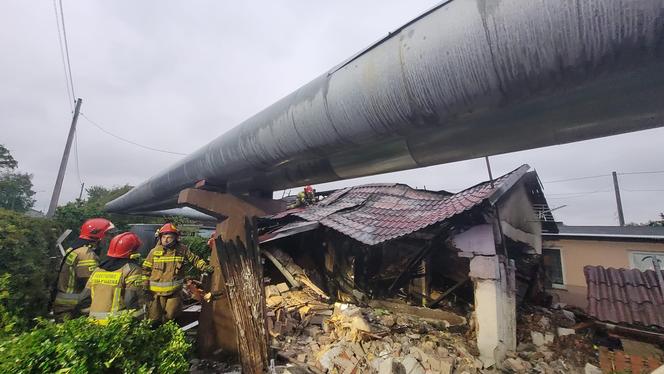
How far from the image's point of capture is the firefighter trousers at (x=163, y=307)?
4.39 m

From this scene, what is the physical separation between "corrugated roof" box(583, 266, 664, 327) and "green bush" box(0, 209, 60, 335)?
8337 millimetres

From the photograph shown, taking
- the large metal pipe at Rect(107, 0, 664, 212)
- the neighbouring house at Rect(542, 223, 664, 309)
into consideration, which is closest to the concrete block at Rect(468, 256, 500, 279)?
the large metal pipe at Rect(107, 0, 664, 212)

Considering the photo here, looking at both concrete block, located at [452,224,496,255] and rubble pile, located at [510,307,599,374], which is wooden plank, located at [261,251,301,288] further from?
rubble pile, located at [510,307,599,374]

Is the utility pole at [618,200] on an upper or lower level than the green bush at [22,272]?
upper

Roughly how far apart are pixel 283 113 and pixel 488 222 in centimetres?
508

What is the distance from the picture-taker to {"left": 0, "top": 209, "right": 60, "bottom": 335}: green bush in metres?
3.11

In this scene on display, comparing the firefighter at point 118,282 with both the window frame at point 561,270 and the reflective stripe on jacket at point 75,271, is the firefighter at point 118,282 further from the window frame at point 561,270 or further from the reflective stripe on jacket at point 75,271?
the window frame at point 561,270

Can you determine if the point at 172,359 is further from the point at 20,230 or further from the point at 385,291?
the point at 385,291

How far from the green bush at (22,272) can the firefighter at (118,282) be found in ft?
2.16

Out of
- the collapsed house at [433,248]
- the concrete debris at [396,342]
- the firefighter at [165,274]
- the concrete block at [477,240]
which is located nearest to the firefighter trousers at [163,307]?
the firefighter at [165,274]

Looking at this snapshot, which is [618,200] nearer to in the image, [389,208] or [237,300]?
[389,208]

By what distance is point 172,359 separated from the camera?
97.3 inches

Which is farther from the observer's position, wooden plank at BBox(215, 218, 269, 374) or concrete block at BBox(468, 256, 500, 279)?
concrete block at BBox(468, 256, 500, 279)

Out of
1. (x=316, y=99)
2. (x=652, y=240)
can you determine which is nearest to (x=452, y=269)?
(x=316, y=99)
